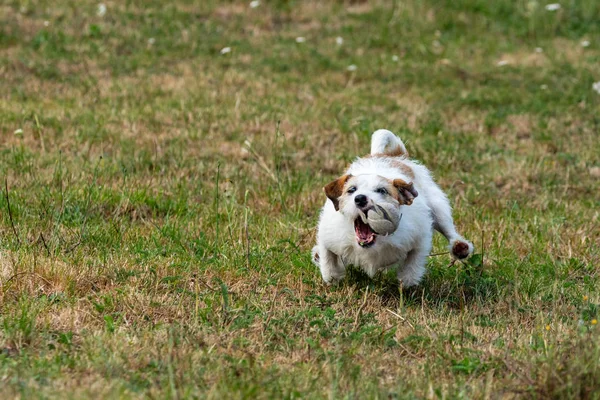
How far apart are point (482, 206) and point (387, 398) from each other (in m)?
3.87

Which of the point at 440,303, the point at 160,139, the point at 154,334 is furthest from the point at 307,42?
the point at 154,334

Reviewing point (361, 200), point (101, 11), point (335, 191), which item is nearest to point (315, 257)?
point (335, 191)

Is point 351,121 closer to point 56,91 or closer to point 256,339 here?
point 56,91

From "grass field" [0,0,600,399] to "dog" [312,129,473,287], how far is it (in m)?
0.17

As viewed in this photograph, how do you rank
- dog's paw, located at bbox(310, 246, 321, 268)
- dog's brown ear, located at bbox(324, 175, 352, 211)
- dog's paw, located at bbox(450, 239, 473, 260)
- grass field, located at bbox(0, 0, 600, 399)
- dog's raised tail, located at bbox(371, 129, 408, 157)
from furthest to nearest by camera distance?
dog's raised tail, located at bbox(371, 129, 408, 157)
dog's paw, located at bbox(310, 246, 321, 268)
dog's paw, located at bbox(450, 239, 473, 260)
dog's brown ear, located at bbox(324, 175, 352, 211)
grass field, located at bbox(0, 0, 600, 399)

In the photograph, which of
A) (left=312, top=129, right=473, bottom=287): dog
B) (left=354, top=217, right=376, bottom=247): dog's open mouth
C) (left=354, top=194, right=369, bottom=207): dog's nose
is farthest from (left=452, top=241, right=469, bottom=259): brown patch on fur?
(left=354, top=194, right=369, bottom=207): dog's nose

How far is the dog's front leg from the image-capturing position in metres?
5.25

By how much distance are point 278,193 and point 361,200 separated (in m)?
2.65

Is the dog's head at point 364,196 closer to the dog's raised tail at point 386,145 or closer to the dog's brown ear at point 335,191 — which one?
the dog's brown ear at point 335,191

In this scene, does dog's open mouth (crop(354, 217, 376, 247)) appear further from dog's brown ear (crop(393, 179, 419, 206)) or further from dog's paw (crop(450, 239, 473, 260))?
dog's paw (crop(450, 239, 473, 260))

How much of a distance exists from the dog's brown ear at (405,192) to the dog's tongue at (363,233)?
0.24m

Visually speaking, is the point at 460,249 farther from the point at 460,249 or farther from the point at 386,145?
the point at 386,145

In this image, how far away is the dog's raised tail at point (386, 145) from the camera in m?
5.95

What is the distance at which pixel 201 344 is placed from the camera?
4270 mm
